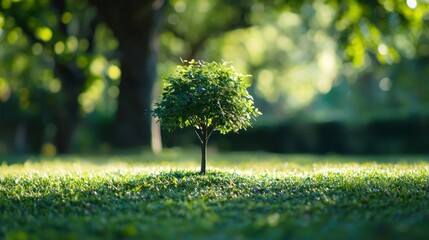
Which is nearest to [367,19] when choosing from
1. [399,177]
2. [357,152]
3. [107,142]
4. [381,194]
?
[399,177]

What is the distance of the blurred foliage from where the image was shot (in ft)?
54.5

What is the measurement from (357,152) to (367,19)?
11370 millimetres

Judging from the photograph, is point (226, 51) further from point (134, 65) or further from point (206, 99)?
point (206, 99)

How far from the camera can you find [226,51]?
3139 cm

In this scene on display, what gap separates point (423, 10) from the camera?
602 inches

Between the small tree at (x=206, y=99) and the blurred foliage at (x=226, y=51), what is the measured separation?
5.46 metres

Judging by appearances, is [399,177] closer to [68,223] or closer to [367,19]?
[68,223]

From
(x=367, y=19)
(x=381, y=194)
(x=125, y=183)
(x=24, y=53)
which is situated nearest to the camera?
(x=381, y=194)

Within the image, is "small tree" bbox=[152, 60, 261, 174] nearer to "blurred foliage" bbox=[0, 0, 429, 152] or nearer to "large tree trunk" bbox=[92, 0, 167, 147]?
"blurred foliage" bbox=[0, 0, 429, 152]

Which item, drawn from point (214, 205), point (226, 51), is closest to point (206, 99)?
point (214, 205)

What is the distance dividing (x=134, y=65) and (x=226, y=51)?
10.9m

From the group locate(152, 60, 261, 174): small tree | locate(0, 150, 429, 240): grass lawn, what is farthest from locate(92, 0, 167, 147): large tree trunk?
locate(152, 60, 261, 174): small tree

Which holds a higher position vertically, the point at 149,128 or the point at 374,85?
the point at 374,85

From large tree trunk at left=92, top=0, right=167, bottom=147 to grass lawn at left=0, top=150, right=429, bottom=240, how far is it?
9662 millimetres
